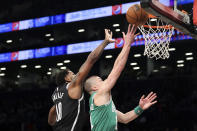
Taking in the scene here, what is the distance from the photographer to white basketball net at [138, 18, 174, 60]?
445 cm

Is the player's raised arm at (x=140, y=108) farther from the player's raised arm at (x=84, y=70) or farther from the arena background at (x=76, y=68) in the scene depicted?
the arena background at (x=76, y=68)

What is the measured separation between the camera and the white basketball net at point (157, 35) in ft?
14.6

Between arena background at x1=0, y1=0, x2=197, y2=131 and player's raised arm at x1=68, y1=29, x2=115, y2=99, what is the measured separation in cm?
795

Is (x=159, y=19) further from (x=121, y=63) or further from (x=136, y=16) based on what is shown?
(x=121, y=63)

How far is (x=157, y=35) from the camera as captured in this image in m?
4.52

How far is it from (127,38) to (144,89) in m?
10.4

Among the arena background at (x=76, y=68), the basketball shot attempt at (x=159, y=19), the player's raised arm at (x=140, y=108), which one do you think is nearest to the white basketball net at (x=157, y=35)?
the basketball shot attempt at (x=159, y=19)

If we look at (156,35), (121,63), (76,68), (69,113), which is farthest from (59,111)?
(76,68)

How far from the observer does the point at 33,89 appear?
15859 mm

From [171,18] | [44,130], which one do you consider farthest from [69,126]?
[44,130]

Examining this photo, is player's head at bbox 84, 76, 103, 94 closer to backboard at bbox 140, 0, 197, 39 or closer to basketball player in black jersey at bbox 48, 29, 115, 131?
basketball player in black jersey at bbox 48, 29, 115, 131

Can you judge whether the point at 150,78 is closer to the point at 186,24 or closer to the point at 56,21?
the point at 56,21

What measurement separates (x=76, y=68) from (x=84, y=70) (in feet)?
42.2

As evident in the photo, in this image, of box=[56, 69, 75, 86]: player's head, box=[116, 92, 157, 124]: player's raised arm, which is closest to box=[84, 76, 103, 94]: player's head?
box=[56, 69, 75, 86]: player's head
